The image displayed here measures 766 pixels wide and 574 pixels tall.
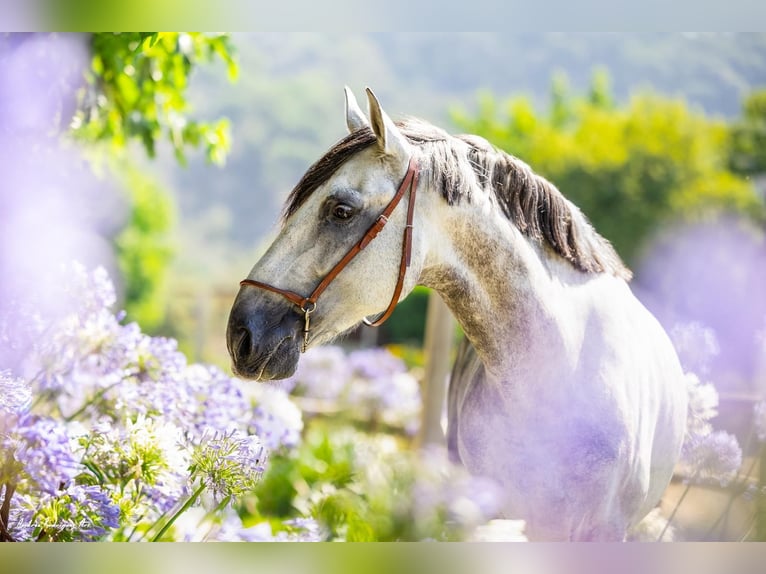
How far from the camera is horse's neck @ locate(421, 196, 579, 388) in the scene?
5.46 ft

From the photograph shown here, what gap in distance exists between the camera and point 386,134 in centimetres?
155

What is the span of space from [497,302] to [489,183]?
0.93 feet

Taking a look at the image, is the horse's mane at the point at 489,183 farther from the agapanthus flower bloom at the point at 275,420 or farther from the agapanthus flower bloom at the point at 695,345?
the agapanthus flower bloom at the point at 275,420

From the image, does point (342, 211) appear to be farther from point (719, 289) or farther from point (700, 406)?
point (719, 289)

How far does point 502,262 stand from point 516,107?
11505 mm

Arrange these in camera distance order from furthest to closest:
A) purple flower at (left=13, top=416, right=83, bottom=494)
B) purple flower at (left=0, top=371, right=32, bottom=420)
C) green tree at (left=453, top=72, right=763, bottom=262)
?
green tree at (left=453, top=72, right=763, bottom=262) → purple flower at (left=0, top=371, right=32, bottom=420) → purple flower at (left=13, top=416, right=83, bottom=494)

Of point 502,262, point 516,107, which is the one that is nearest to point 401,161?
point 502,262

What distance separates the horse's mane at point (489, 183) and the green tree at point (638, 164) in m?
2.05

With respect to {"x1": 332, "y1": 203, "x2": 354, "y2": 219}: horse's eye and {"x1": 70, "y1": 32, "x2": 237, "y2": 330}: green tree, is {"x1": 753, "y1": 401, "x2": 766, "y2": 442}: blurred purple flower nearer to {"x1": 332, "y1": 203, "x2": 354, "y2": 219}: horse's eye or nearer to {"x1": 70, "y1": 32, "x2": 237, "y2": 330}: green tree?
{"x1": 332, "y1": 203, "x2": 354, "y2": 219}: horse's eye

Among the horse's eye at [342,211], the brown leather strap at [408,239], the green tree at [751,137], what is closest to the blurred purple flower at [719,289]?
the green tree at [751,137]

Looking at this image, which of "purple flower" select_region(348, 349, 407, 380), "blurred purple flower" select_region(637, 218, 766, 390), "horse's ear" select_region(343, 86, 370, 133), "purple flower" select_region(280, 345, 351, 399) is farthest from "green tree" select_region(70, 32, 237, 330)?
"purple flower" select_region(348, 349, 407, 380)

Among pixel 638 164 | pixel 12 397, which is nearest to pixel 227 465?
pixel 12 397

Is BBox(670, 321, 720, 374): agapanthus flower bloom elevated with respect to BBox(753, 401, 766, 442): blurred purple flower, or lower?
elevated

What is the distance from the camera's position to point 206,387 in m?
2.22
